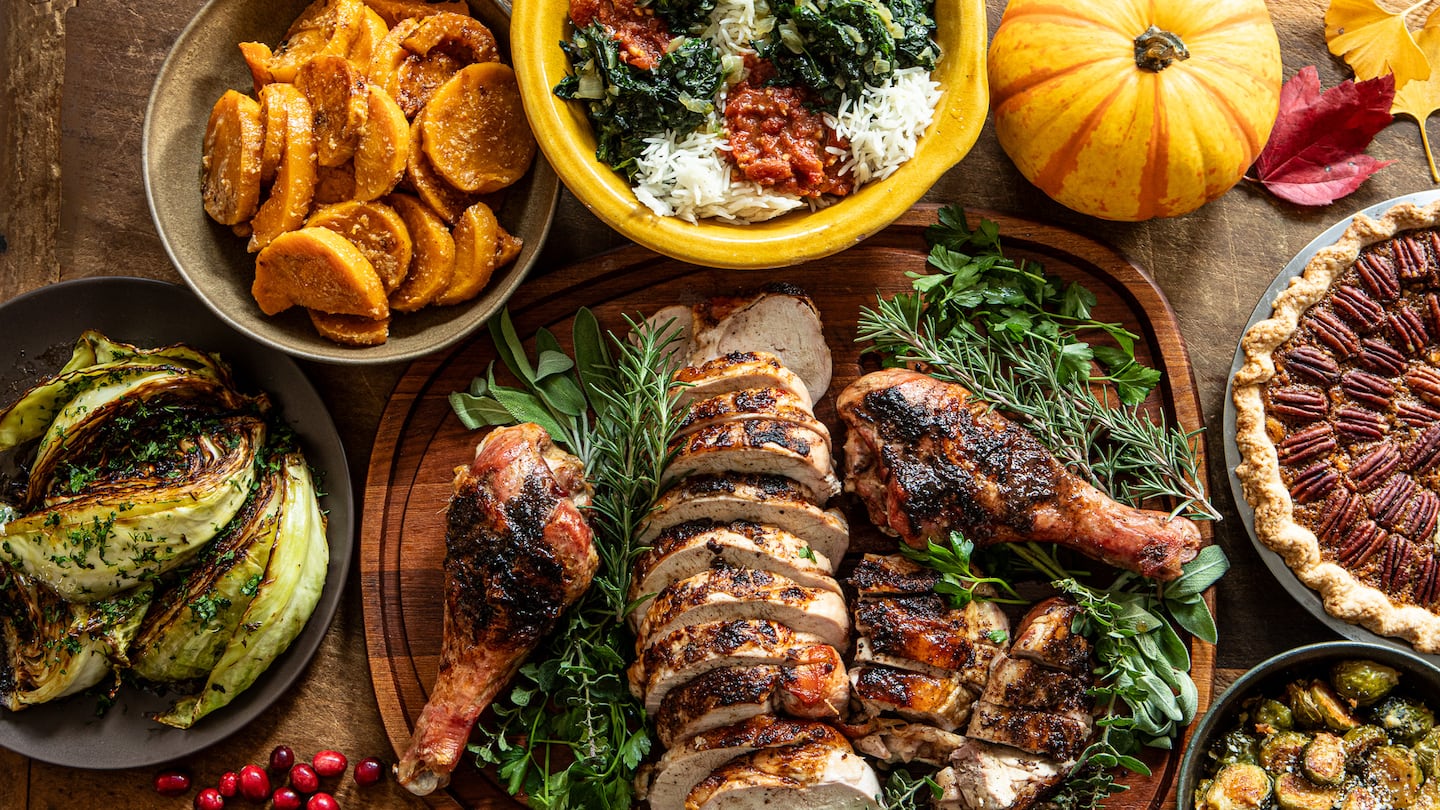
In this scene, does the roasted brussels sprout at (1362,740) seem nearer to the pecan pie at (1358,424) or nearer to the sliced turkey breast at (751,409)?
the pecan pie at (1358,424)

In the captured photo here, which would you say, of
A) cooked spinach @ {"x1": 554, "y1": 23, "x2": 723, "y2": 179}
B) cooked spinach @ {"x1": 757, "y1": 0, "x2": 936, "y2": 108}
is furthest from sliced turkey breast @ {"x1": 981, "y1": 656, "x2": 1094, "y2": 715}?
cooked spinach @ {"x1": 554, "y1": 23, "x2": 723, "y2": 179}

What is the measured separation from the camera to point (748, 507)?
3.61 m

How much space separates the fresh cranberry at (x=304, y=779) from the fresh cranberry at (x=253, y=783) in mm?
103

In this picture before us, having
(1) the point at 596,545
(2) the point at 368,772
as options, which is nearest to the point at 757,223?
(1) the point at 596,545

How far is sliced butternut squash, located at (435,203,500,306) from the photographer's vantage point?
3680mm

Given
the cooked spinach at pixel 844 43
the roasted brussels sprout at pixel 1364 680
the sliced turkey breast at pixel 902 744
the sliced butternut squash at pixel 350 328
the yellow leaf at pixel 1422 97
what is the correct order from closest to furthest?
the cooked spinach at pixel 844 43 < the roasted brussels sprout at pixel 1364 680 < the sliced turkey breast at pixel 902 744 < the sliced butternut squash at pixel 350 328 < the yellow leaf at pixel 1422 97

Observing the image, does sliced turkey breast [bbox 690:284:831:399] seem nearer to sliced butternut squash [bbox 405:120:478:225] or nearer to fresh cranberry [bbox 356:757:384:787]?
sliced butternut squash [bbox 405:120:478:225]

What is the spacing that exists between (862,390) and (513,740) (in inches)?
71.8

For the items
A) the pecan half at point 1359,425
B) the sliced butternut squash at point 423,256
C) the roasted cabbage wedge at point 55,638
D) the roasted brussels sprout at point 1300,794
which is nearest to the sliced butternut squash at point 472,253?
the sliced butternut squash at point 423,256

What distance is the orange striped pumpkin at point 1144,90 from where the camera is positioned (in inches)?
138

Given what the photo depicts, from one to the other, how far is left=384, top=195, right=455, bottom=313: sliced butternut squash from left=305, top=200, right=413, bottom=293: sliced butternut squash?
55 mm

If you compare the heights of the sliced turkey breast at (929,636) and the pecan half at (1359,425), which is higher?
the pecan half at (1359,425)

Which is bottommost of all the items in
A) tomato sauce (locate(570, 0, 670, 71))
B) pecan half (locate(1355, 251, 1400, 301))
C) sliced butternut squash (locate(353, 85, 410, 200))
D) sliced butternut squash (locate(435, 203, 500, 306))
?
sliced butternut squash (locate(435, 203, 500, 306))

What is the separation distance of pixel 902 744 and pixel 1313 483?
5.66 ft
